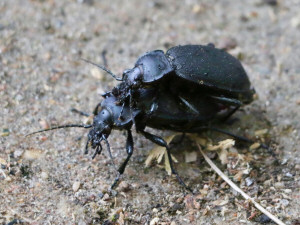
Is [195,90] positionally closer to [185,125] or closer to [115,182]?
[185,125]

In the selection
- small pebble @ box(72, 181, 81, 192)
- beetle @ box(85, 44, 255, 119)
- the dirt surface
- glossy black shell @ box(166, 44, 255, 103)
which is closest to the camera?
the dirt surface

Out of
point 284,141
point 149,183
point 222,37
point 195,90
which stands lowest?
point 149,183

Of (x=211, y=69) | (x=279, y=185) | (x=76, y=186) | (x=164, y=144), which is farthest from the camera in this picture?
(x=211, y=69)

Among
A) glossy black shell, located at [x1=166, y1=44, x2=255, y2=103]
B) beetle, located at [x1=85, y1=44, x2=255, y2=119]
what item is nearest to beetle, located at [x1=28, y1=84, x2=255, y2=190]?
beetle, located at [x1=85, y1=44, x2=255, y2=119]

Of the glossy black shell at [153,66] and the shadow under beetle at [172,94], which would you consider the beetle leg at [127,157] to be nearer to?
the shadow under beetle at [172,94]

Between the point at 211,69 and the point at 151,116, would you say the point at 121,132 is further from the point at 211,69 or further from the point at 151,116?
the point at 211,69

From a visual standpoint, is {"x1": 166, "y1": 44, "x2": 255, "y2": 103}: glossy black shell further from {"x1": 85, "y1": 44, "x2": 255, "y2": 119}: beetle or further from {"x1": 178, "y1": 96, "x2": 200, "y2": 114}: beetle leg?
{"x1": 178, "y1": 96, "x2": 200, "y2": 114}: beetle leg

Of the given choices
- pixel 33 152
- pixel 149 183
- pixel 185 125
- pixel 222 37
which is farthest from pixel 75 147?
pixel 222 37

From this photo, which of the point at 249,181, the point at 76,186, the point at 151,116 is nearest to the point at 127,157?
the point at 151,116
